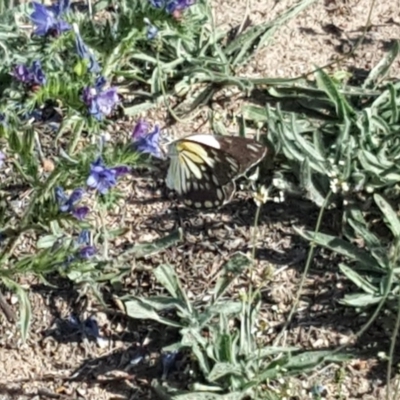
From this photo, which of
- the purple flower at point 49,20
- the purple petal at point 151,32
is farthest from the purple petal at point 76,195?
the purple petal at point 151,32

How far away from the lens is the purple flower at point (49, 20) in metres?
4.20

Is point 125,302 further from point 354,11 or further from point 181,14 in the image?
point 354,11

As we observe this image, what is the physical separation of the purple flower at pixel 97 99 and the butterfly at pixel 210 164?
2.59 feet

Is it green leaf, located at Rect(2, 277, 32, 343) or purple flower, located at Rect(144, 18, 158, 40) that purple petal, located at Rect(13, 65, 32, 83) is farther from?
green leaf, located at Rect(2, 277, 32, 343)

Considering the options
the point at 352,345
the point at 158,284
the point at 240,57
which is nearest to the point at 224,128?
the point at 240,57

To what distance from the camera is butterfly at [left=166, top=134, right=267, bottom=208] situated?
4.79m

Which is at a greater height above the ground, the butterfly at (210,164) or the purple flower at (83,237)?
the butterfly at (210,164)

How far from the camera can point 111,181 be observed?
3.99 metres

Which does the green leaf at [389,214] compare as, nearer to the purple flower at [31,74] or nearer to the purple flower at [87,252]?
the purple flower at [87,252]

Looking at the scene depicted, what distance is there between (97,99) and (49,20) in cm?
39

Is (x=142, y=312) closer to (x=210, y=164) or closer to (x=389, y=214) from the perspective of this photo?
(x=210, y=164)

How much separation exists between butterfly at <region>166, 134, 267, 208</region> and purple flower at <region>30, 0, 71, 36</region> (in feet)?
2.45

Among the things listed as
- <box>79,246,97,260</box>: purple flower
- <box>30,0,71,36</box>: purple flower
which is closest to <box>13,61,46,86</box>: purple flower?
<box>30,0,71,36</box>: purple flower

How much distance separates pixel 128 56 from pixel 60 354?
1.23 meters
